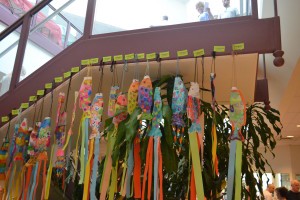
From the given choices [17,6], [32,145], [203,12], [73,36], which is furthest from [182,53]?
[17,6]

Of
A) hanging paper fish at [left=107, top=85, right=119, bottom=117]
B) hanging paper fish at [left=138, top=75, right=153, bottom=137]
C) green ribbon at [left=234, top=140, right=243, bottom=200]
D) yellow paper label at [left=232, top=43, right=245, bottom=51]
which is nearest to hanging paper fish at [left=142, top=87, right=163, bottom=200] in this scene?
hanging paper fish at [left=138, top=75, right=153, bottom=137]

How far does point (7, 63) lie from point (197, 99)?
88.4 inches

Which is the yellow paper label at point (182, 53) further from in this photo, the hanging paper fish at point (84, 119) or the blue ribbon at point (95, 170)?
the blue ribbon at point (95, 170)

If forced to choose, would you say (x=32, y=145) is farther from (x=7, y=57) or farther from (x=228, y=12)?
(x=228, y=12)

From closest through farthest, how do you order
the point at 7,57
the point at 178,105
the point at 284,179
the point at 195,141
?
the point at 195,141
the point at 178,105
the point at 7,57
the point at 284,179

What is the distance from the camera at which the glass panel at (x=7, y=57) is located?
9.12 feet

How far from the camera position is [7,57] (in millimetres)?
3062

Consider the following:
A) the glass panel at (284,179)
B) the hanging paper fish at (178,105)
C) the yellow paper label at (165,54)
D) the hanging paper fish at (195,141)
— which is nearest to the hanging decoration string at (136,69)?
the yellow paper label at (165,54)

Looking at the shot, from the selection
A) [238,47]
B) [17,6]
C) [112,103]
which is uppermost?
[17,6]

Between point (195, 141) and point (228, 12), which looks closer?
point (195, 141)

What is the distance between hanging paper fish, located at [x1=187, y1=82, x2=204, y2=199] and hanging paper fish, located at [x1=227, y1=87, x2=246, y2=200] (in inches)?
6.1

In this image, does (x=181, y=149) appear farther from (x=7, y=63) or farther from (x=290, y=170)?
(x=290, y=170)

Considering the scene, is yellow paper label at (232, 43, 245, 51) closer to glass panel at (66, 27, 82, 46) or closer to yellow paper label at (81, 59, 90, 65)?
yellow paper label at (81, 59, 90, 65)

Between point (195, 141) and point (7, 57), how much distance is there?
2.40m
